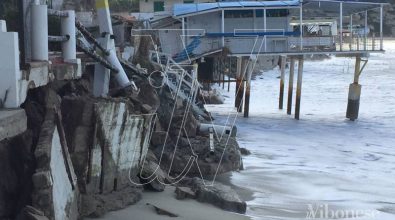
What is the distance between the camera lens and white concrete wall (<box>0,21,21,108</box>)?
694cm

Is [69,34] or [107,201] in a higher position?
[69,34]

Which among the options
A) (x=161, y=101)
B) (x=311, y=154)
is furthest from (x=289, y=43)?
(x=161, y=101)

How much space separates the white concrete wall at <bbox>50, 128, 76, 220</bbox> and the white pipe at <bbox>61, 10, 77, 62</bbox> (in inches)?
75.3

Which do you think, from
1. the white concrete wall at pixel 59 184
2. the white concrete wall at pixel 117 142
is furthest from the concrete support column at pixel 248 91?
the white concrete wall at pixel 59 184

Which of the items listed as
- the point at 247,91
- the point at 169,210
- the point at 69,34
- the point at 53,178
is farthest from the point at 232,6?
the point at 53,178

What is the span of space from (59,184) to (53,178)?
265mm

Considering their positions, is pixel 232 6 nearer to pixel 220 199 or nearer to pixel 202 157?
pixel 202 157

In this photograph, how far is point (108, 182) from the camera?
32.1ft

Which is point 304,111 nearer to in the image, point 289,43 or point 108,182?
point 289,43

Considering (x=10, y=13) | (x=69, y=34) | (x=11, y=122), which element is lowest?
(x=11, y=122)

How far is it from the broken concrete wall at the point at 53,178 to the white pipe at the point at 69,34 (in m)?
1.65

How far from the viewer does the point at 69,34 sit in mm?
9141

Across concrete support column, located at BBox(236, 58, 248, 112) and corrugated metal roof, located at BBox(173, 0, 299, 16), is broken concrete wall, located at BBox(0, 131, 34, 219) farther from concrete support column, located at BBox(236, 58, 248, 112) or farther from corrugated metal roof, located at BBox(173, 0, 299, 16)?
corrugated metal roof, located at BBox(173, 0, 299, 16)

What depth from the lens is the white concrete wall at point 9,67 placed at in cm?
694
